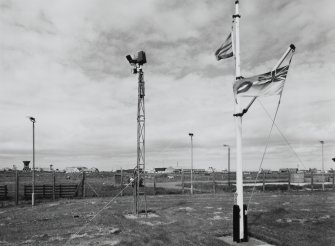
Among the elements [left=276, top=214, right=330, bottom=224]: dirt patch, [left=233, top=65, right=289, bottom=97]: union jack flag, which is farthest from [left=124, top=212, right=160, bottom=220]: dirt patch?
[left=233, top=65, right=289, bottom=97]: union jack flag

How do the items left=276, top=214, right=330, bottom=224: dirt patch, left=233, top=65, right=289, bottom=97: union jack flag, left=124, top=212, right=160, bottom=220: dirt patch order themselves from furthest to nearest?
1. left=124, top=212, right=160, bottom=220: dirt patch
2. left=276, top=214, right=330, bottom=224: dirt patch
3. left=233, top=65, right=289, bottom=97: union jack flag

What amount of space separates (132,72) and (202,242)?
9.03 m

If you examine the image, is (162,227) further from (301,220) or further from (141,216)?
(301,220)

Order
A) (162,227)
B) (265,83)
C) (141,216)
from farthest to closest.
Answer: (141,216) → (162,227) → (265,83)

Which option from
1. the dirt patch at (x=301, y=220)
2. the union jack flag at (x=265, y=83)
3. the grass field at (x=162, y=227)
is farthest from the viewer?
the dirt patch at (x=301, y=220)

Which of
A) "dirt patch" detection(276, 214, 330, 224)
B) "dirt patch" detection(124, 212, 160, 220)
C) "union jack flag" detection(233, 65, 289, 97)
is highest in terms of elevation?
"union jack flag" detection(233, 65, 289, 97)

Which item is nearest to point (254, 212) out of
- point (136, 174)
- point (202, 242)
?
point (136, 174)

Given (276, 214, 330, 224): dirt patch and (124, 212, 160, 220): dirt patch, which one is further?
(124, 212, 160, 220): dirt patch

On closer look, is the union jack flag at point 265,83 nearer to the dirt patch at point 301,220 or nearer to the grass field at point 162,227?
the grass field at point 162,227

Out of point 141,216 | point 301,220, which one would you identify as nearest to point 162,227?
point 141,216

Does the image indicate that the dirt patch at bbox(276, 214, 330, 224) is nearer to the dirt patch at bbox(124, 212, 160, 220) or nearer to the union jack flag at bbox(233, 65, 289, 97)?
the dirt patch at bbox(124, 212, 160, 220)

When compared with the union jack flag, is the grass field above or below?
below

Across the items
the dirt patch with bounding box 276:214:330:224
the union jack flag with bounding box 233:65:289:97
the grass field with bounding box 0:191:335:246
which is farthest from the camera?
the dirt patch with bounding box 276:214:330:224

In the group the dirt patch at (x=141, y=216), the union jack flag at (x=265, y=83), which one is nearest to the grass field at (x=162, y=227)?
the dirt patch at (x=141, y=216)
